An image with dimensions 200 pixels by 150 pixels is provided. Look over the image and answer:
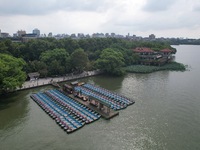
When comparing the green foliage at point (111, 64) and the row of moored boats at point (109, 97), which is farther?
the green foliage at point (111, 64)

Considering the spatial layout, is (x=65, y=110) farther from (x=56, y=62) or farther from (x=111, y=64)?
(x=111, y=64)

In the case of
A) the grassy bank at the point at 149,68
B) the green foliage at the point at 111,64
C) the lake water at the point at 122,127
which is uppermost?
the green foliage at the point at 111,64

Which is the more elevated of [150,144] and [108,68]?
[108,68]

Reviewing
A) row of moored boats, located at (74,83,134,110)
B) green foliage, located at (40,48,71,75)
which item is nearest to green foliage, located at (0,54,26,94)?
green foliage, located at (40,48,71,75)

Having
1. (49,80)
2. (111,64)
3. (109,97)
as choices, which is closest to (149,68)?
(111,64)

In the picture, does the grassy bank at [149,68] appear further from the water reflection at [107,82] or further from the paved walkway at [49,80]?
the paved walkway at [49,80]

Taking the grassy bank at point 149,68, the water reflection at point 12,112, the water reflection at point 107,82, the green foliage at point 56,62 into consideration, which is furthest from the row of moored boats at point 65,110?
the grassy bank at point 149,68

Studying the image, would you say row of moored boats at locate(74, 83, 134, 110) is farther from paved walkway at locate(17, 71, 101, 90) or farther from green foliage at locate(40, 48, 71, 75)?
green foliage at locate(40, 48, 71, 75)

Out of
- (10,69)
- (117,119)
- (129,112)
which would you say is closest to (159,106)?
Result: (129,112)

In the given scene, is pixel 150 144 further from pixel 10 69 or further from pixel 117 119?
pixel 10 69
